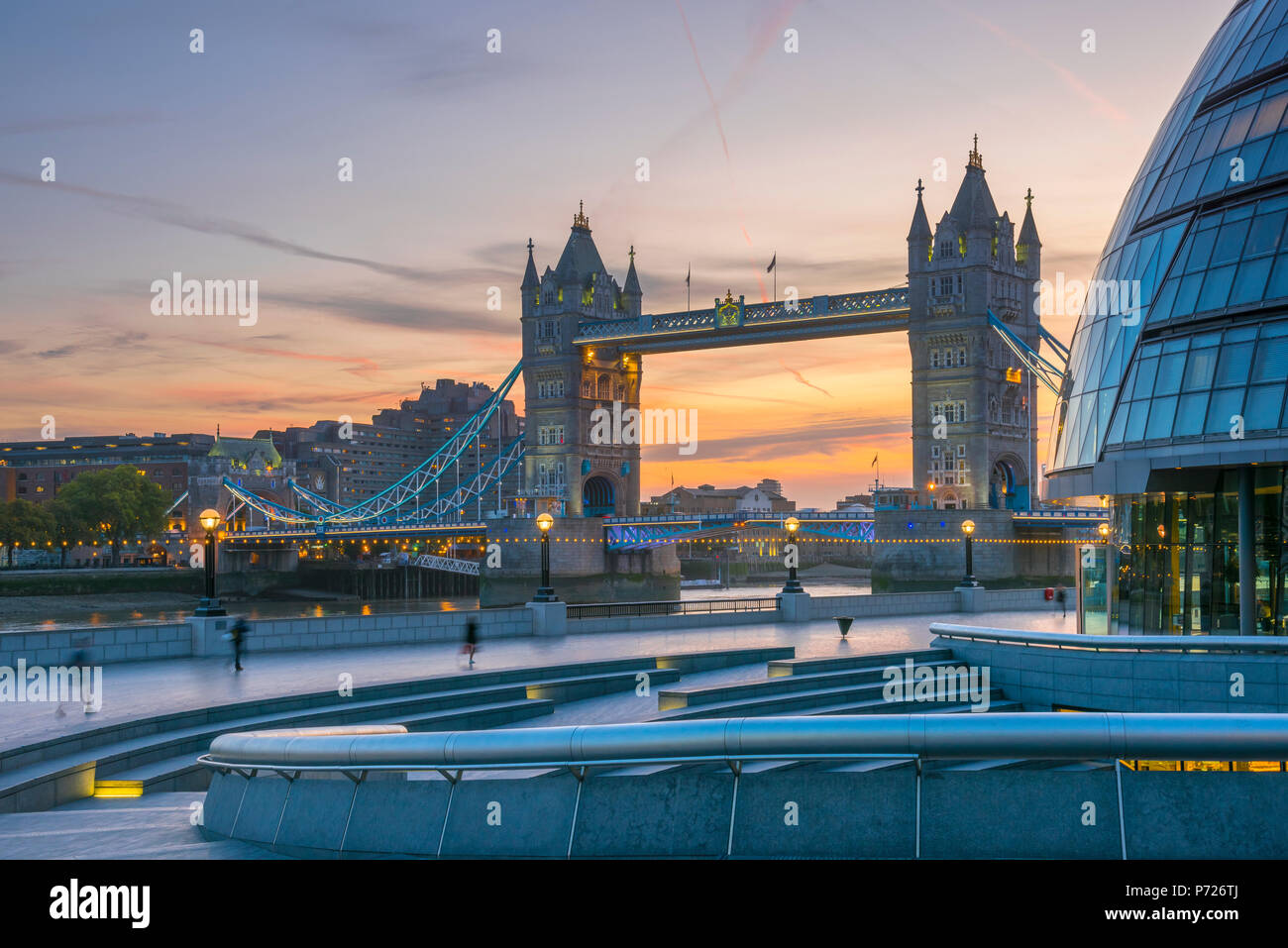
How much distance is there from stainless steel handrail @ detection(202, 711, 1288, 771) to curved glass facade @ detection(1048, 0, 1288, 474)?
47.2 ft

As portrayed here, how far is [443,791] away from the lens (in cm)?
860

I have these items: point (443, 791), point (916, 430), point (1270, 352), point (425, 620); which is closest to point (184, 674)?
point (425, 620)

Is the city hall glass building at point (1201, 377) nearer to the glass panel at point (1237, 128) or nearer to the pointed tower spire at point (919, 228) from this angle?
the glass panel at point (1237, 128)

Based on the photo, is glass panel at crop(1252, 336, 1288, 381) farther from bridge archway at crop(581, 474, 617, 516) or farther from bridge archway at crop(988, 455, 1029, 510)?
bridge archway at crop(581, 474, 617, 516)

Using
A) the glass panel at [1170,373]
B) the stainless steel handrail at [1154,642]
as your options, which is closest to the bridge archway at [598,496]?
the glass panel at [1170,373]

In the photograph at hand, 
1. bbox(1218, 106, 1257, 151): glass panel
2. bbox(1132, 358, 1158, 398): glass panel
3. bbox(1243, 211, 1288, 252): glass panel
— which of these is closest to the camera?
bbox(1243, 211, 1288, 252): glass panel

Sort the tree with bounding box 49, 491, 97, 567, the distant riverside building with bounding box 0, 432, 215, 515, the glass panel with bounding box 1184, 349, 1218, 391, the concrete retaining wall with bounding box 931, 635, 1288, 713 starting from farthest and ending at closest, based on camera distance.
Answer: the distant riverside building with bounding box 0, 432, 215, 515 < the tree with bounding box 49, 491, 97, 567 < the glass panel with bounding box 1184, 349, 1218, 391 < the concrete retaining wall with bounding box 931, 635, 1288, 713

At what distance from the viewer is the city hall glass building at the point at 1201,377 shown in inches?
820

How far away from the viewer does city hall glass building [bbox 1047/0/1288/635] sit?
20.8 m

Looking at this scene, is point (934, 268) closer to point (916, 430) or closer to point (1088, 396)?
point (916, 430)

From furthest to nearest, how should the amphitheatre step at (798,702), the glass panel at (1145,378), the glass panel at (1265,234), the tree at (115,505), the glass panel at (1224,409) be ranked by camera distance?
the tree at (115,505)
the glass panel at (1145,378)
the glass panel at (1265,234)
the glass panel at (1224,409)
the amphitheatre step at (798,702)

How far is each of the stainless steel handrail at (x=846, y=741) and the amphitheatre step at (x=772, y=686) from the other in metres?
8.51

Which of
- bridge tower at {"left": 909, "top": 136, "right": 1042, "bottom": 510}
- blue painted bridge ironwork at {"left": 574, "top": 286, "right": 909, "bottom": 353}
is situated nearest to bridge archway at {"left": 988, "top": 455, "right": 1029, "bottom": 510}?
bridge tower at {"left": 909, "top": 136, "right": 1042, "bottom": 510}

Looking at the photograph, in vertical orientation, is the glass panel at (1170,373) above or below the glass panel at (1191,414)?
above
